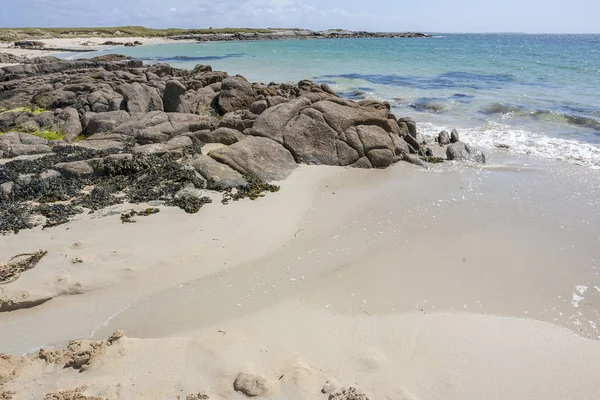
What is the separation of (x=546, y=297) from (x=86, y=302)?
6350 mm

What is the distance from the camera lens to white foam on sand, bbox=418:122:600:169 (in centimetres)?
1202

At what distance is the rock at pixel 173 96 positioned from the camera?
15915mm

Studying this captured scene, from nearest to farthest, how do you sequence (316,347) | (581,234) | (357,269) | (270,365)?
(270,365), (316,347), (357,269), (581,234)

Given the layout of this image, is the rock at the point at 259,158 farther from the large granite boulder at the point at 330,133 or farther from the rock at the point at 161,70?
the rock at the point at 161,70

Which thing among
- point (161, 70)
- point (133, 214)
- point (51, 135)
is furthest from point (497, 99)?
point (51, 135)

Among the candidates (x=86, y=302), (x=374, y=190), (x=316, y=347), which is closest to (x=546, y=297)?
(x=316, y=347)

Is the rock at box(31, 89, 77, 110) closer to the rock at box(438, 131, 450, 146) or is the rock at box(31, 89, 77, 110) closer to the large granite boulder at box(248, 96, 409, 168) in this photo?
the large granite boulder at box(248, 96, 409, 168)

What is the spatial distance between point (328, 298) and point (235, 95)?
13.3m

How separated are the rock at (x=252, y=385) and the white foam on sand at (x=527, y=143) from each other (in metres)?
11.2

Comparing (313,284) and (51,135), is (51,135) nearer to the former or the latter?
Answer: (51,135)

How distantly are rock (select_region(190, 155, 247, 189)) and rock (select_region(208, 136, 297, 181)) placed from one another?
195 millimetres

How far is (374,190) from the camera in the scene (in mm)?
9648

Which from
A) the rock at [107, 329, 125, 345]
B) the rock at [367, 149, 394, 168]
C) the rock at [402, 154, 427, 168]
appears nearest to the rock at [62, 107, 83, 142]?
the rock at [367, 149, 394, 168]

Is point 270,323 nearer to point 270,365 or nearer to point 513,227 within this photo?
point 270,365
